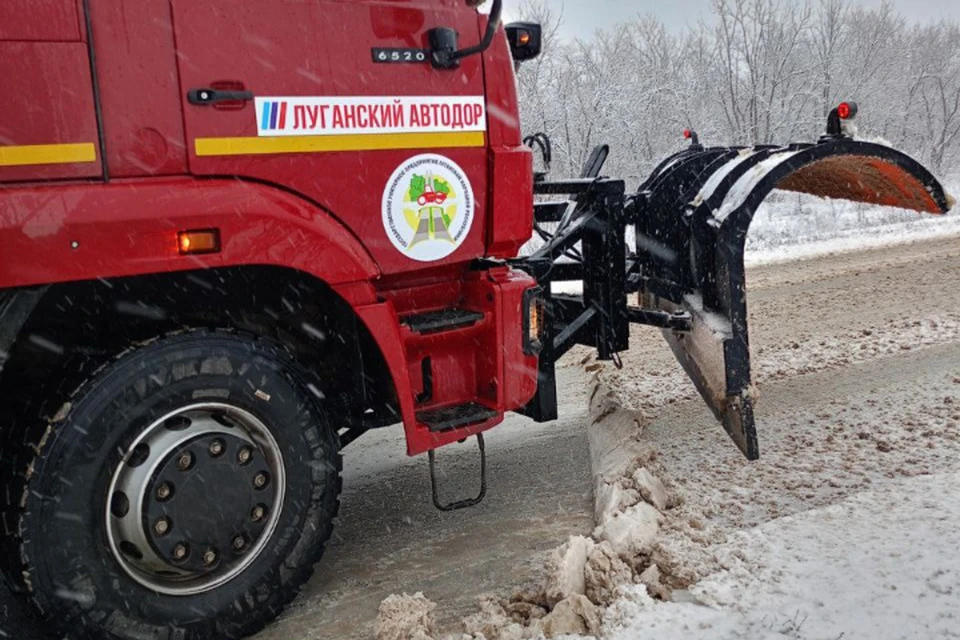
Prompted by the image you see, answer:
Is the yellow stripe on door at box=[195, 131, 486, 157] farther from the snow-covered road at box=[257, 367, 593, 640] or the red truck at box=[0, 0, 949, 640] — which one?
the snow-covered road at box=[257, 367, 593, 640]

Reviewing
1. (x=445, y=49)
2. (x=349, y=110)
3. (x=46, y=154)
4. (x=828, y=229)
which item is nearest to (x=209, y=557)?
(x=46, y=154)

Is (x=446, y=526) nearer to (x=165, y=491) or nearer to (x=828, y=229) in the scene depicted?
(x=165, y=491)

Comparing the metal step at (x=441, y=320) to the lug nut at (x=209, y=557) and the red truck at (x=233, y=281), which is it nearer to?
the red truck at (x=233, y=281)

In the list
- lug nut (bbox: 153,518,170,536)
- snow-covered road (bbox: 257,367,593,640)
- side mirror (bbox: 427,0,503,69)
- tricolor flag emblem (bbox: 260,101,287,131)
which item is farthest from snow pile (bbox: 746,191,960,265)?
lug nut (bbox: 153,518,170,536)

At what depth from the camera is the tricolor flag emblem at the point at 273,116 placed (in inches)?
110

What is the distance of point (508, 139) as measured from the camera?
3.50 m

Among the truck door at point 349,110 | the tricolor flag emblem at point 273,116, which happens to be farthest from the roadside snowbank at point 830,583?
the tricolor flag emblem at point 273,116

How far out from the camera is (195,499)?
2650mm

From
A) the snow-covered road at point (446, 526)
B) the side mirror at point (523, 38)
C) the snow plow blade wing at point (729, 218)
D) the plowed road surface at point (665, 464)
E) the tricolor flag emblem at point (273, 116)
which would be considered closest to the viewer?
the tricolor flag emblem at point (273, 116)

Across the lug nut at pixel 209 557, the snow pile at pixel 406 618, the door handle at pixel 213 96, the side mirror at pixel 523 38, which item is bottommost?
the snow pile at pixel 406 618

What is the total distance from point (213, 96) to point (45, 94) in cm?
50

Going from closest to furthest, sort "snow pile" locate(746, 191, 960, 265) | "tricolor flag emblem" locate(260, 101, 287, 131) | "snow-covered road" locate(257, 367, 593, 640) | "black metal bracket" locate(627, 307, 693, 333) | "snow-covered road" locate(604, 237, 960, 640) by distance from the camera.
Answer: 1. "snow-covered road" locate(604, 237, 960, 640)
2. "tricolor flag emblem" locate(260, 101, 287, 131)
3. "snow-covered road" locate(257, 367, 593, 640)
4. "black metal bracket" locate(627, 307, 693, 333)
5. "snow pile" locate(746, 191, 960, 265)

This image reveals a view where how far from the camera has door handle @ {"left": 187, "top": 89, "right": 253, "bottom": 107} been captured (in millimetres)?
2680

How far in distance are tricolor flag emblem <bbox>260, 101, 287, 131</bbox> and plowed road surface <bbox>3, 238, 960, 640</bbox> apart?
1.76 m
